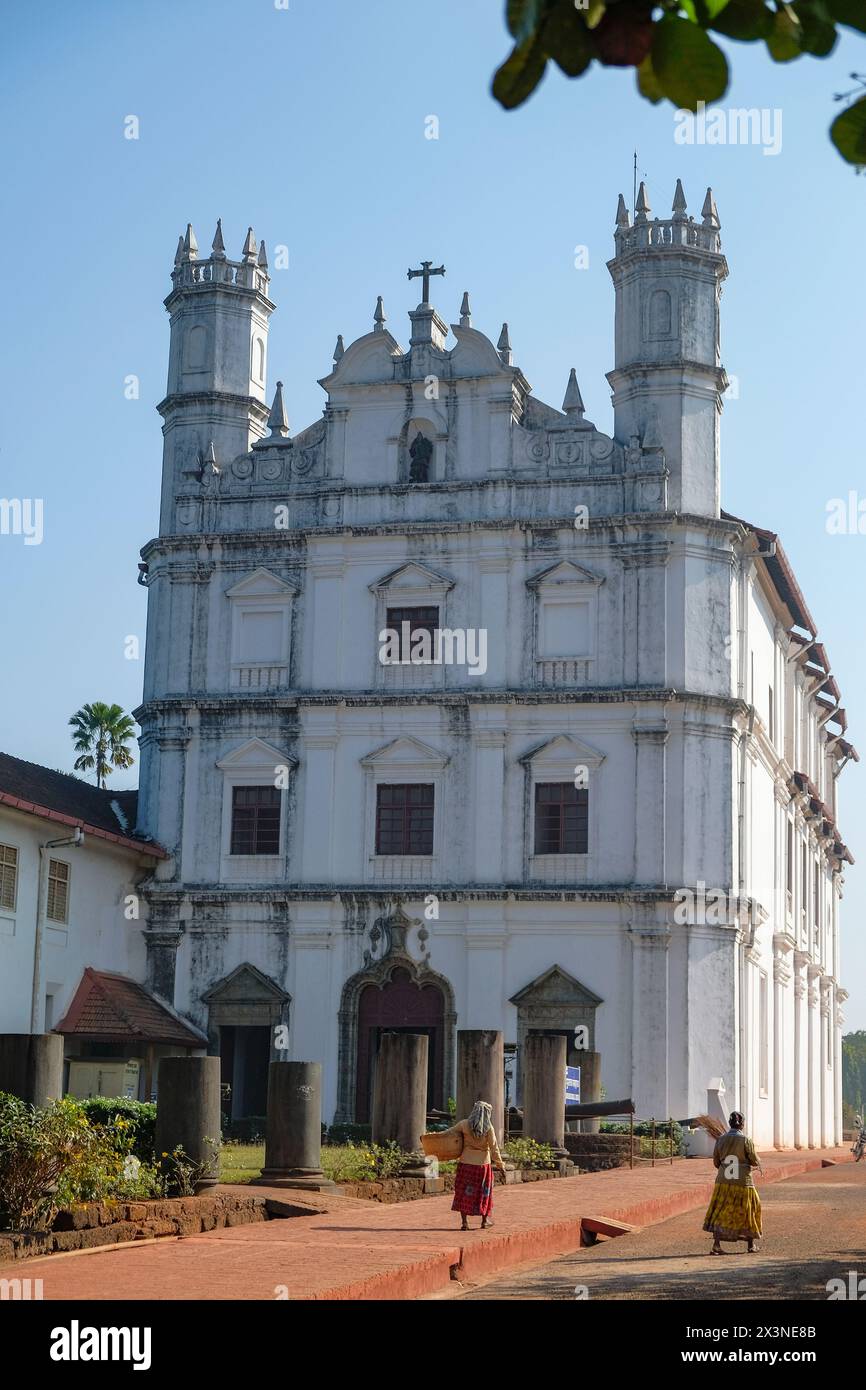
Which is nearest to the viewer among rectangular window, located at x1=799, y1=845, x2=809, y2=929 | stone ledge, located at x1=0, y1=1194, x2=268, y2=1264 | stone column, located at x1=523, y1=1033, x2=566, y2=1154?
stone ledge, located at x1=0, y1=1194, x2=268, y2=1264

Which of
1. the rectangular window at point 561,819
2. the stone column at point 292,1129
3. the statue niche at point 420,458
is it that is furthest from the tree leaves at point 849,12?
the statue niche at point 420,458

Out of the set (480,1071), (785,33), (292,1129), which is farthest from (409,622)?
(785,33)

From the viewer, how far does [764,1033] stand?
39031 mm

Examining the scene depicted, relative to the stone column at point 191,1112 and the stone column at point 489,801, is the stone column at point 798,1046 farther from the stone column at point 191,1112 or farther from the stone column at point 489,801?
the stone column at point 191,1112

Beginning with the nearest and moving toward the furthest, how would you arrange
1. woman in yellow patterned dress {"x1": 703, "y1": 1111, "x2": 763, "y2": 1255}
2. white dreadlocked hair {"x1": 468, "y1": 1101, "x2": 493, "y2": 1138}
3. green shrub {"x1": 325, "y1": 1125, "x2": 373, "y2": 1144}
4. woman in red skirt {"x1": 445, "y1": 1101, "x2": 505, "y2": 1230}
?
woman in yellow patterned dress {"x1": 703, "y1": 1111, "x2": 763, "y2": 1255} → woman in red skirt {"x1": 445, "y1": 1101, "x2": 505, "y2": 1230} → white dreadlocked hair {"x1": 468, "y1": 1101, "x2": 493, "y2": 1138} → green shrub {"x1": 325, "y1": 1125, "x2": 373, "y2": 1144}

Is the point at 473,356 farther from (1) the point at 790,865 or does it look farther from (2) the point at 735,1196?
(2) the point at 735,1196

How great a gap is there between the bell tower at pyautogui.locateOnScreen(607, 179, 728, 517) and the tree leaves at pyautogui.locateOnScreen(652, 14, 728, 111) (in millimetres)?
32954

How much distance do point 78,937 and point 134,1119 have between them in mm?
16170

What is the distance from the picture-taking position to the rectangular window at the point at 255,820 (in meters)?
37.0

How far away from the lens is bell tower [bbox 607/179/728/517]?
36.7 meters

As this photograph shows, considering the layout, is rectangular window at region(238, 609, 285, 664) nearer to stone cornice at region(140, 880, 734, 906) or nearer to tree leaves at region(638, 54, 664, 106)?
stone cornice at region(140, 880, 734, 906)

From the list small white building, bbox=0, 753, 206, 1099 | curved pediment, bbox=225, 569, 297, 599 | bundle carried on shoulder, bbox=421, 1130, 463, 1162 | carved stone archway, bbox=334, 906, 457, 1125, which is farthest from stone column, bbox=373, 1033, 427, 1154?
curved pediment, bbox=225, 569, 297, 599

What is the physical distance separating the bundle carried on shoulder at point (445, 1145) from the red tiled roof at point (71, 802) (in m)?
15.4
